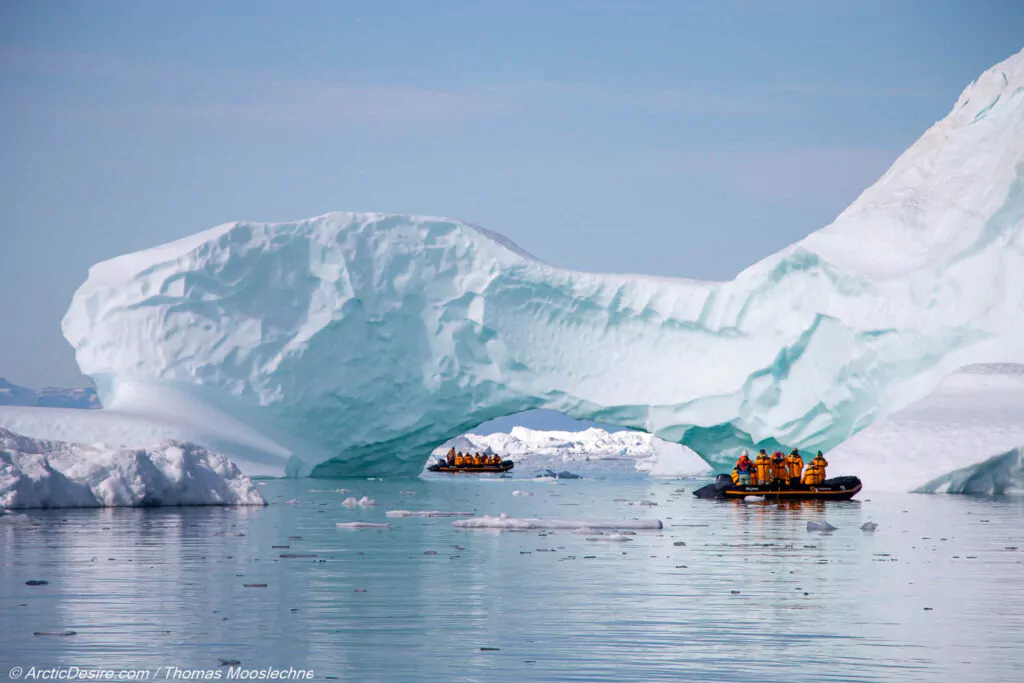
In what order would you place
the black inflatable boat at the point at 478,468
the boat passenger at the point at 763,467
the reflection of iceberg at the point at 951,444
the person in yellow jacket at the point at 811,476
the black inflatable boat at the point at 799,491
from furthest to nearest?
1. the black inflatable boat at the point at 478,468
2. the boat passenger at the point at 763,467
3. the person in yellow jacket at the point at 811,476
4. the reflection of iceberg at the point at 951,444
5. the black inflatable boat at the point at 799,491

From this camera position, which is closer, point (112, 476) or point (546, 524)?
point (546, 524)

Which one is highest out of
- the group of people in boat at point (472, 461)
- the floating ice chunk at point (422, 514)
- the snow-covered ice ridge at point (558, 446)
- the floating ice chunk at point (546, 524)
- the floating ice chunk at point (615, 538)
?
the snow-covered ice ridge at point (558, 446)

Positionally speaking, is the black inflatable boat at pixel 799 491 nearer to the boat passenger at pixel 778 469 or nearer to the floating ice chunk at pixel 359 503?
the boat passenger at pixel 778 469

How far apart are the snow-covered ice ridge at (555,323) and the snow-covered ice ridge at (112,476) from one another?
923 cm

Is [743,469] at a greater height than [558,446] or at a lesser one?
lesser

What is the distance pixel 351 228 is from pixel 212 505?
11513 millimetres

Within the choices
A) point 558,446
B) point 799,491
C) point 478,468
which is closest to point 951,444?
point 799,491

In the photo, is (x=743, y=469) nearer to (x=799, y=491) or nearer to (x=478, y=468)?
(x=799, y=491)

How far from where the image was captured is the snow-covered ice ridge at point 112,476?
1511cm

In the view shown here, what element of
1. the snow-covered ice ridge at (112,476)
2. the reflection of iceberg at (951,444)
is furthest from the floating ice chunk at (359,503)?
the reflection of iceberg at (951,444)

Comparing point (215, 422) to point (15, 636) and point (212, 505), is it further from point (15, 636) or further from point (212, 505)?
point (15, 636)

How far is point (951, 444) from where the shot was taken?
20297mm

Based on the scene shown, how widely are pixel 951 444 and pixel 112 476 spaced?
512 inches

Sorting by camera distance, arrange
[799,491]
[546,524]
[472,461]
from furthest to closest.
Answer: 1. [472,461]
2. [799,491]
3. [546,524]
